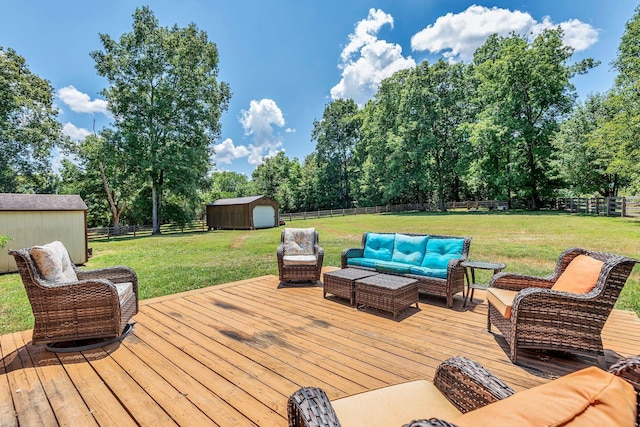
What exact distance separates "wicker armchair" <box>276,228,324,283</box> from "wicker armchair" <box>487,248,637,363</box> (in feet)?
10.1

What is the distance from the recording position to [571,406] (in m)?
0.71

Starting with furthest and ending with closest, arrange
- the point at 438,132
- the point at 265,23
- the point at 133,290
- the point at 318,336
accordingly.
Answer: the point at 438,132 < the point at 265,23 < the point at 133,290 < the point at 318,336

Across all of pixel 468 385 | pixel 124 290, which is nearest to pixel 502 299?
pixel 468 385

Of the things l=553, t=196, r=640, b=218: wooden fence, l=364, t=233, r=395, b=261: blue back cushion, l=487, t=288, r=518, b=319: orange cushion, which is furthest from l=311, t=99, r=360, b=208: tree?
l=487, t=288, r=518, b=319: orange cushion

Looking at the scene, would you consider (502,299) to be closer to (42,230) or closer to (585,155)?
(42,230)

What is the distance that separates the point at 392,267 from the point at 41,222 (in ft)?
32.2

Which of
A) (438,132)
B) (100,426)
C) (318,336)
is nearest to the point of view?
(100,426)

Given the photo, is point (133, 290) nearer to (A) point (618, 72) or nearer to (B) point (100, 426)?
(B) point (100, 426)

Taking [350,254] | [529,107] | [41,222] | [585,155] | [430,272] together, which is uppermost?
[529,107]

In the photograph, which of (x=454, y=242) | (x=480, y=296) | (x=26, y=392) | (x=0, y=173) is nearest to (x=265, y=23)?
(x=454, y=242)

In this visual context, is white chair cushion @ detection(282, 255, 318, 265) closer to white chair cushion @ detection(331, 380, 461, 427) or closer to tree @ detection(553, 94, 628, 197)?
white chair cushion @ detection(331, 380, 461, 427)

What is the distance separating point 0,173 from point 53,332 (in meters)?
21.9

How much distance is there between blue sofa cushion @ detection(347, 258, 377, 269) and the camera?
4840 millimetres

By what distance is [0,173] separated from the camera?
57.7 feet
